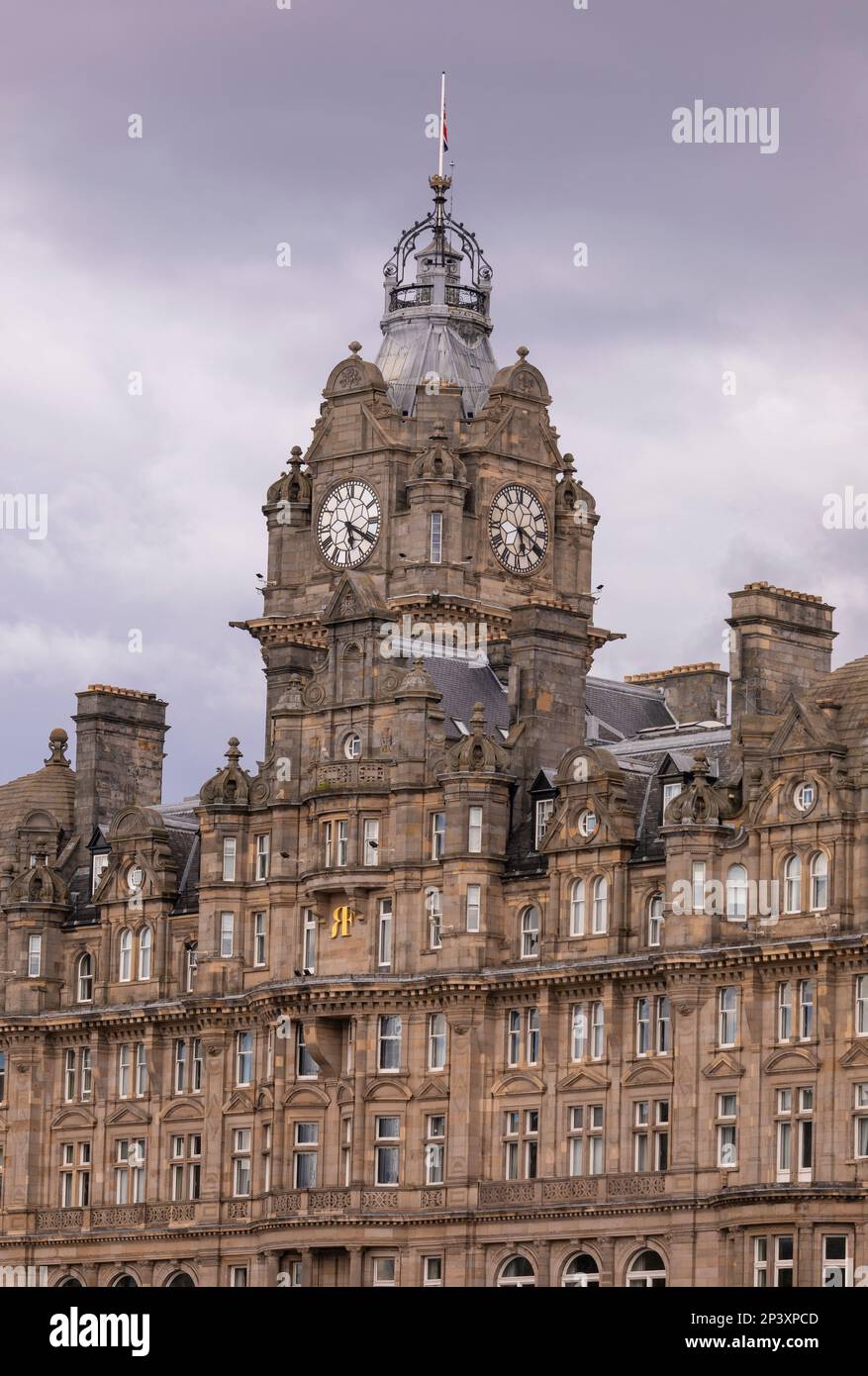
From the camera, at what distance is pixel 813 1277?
414 feet

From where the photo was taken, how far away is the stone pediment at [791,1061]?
426 feet

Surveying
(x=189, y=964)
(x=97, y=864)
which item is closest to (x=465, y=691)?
(x=189, y=964)

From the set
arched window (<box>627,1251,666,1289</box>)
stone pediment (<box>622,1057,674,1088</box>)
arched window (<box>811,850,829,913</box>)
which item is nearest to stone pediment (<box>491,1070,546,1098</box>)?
stone pediment (<box>622,1057,674,1088</box>)

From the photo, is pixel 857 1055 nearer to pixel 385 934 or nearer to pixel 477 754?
pixel 477 754

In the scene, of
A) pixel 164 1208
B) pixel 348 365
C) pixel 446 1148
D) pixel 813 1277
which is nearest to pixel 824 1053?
pixel 813 1277

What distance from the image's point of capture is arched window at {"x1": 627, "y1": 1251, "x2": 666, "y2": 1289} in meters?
133

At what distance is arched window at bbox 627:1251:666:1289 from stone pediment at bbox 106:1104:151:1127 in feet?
79.3

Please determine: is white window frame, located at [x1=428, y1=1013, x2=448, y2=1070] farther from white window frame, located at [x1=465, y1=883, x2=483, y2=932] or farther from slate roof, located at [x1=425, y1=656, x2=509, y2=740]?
slate roof, located at [x1=425, y1=656, x2=509, y2=740]

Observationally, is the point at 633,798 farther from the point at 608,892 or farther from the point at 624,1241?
the point at 624,1241

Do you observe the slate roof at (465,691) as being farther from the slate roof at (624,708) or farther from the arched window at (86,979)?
the arched window at (86,979)

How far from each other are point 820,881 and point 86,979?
35.5 m

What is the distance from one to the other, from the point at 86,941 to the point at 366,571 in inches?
702

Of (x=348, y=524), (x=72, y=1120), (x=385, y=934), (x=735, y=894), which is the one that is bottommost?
(x=72, y=1120)

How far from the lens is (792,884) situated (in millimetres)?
131500
